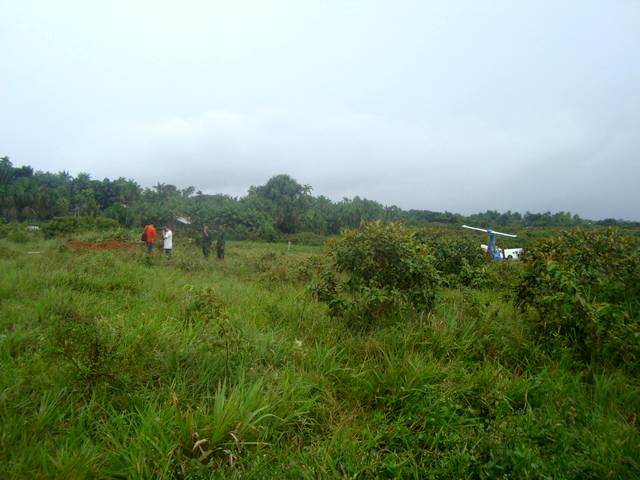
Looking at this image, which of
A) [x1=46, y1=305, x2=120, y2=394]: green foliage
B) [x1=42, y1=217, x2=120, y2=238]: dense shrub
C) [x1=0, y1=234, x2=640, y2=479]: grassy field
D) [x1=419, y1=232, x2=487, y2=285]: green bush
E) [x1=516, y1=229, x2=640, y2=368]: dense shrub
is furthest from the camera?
[x1=42, y1=217, x2=120, y2=238]: dense shrub

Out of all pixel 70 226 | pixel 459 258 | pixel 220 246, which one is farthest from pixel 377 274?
pixel 70 226

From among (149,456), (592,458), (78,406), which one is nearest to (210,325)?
(78,406)

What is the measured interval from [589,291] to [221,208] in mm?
35789

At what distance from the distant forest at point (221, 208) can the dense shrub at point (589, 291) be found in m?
28.8

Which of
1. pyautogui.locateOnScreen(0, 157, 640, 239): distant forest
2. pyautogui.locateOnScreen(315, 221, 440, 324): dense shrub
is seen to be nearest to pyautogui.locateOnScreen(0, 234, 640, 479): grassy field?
pyautogui.locateOnScreen(315, 221, 440, 324): dense shrub

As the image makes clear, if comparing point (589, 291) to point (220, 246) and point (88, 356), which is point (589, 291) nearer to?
point (88, 356)

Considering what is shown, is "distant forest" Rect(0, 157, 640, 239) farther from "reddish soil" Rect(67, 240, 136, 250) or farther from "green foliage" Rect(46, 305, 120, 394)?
"green foliage" Rect(46, 305, 120, 394)

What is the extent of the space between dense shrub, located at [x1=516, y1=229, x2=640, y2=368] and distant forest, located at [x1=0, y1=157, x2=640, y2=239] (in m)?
28.8

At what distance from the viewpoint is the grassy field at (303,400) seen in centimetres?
194

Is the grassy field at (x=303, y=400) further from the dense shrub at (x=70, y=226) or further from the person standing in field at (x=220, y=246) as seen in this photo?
the dense shrub at (x=70, y=226)

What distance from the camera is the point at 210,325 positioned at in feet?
11.5

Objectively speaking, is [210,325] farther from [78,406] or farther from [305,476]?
[305,476]

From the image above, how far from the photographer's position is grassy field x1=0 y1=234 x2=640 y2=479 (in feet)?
6.36

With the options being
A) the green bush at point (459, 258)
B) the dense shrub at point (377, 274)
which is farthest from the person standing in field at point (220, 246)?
the dense shrub at point (377, 274)
